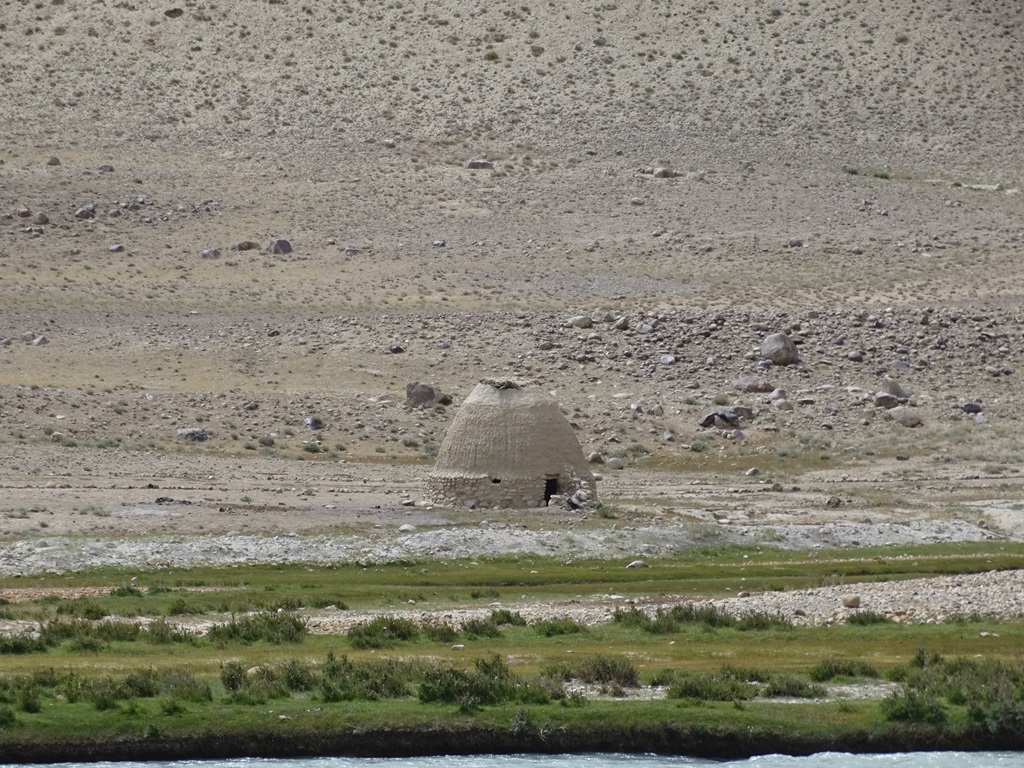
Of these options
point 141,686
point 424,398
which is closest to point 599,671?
point 141,686

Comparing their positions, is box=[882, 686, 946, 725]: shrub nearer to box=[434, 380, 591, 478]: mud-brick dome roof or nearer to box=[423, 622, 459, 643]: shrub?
box=[423, 622, 459, 643]: shrub

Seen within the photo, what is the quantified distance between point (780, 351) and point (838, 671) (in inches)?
1494

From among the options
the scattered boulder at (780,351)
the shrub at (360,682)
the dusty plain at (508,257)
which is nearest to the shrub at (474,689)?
the shrub at (360,682)

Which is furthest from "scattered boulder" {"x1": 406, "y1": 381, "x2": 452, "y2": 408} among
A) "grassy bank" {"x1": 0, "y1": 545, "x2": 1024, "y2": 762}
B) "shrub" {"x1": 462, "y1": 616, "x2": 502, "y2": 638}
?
"shrub" {"x1": 462, "y1": 616, "x2": 502, "y2": 638}

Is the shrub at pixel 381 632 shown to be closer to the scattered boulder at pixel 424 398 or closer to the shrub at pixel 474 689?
the shrub at pixel 474 689

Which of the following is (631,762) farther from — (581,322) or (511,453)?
(581,322)

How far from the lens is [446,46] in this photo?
9219 cm

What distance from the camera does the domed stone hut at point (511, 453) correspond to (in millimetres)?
45500

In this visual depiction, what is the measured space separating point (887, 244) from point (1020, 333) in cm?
962

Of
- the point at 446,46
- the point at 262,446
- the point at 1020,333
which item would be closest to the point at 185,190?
the point at 446,46

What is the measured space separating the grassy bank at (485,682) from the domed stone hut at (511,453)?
36.6 ft

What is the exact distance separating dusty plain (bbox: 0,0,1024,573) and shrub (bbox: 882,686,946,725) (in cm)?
1561

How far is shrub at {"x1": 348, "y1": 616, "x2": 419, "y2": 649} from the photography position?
30438mm

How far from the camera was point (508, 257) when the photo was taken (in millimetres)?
76875
